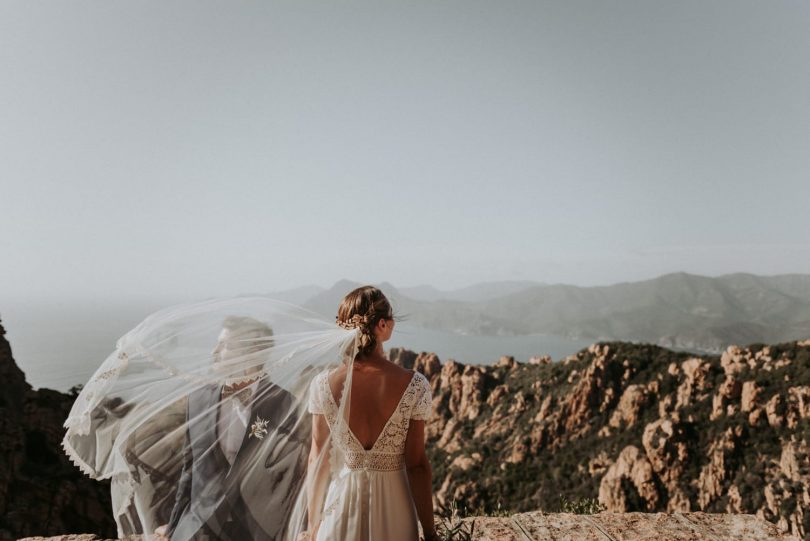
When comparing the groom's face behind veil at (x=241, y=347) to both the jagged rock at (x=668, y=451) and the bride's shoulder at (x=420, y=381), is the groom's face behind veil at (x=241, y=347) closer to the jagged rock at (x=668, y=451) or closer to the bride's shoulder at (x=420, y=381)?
the bride's shoulder at (x=420, y=381)

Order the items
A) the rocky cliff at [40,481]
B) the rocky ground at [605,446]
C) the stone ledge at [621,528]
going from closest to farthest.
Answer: the stone ledge at [621,528]
the rocky cliff at [40,481]
the rocky ground at [605,446]

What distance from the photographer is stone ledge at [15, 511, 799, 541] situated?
3.96 metres

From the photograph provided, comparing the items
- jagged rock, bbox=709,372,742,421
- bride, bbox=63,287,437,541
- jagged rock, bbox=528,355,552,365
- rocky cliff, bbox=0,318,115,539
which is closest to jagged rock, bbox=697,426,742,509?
jagged rock, bbox=709,372,742,421

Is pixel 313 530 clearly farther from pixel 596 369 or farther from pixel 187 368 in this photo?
pixel 596 369

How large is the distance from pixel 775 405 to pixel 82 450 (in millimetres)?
30742

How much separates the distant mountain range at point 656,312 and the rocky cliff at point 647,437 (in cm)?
3019

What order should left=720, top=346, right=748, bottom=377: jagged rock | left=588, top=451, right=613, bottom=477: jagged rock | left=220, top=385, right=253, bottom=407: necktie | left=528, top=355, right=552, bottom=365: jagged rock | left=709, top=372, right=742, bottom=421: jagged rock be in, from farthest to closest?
left=528, top=355, right=552, bottom=365: jagged rock, left=720, top=346, right=748, bottom=377: jagged rock, left=588, top=451, right=613, bottom=477: jagged rock, left=709, top=372, right=742, bottom=421: jagged rock, left=220, top=385, right=253, bottom=407: necktie

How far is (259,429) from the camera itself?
101 inches

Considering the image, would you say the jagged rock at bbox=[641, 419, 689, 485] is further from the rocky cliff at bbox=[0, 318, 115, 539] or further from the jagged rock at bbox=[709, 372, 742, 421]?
the rocky cliff at bbox=[0, 318, 115, 539]

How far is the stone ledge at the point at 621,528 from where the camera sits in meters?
3.96

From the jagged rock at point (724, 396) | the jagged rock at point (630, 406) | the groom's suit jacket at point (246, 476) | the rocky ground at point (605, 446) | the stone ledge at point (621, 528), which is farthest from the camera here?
the jagged rock at point (630, 406)

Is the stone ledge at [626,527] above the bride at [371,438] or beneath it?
beneath

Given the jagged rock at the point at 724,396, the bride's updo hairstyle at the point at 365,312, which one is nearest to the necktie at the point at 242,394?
the bride's updo hairstyle at the point at 365,312

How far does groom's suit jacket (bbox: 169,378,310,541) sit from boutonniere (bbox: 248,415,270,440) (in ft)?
0.05
